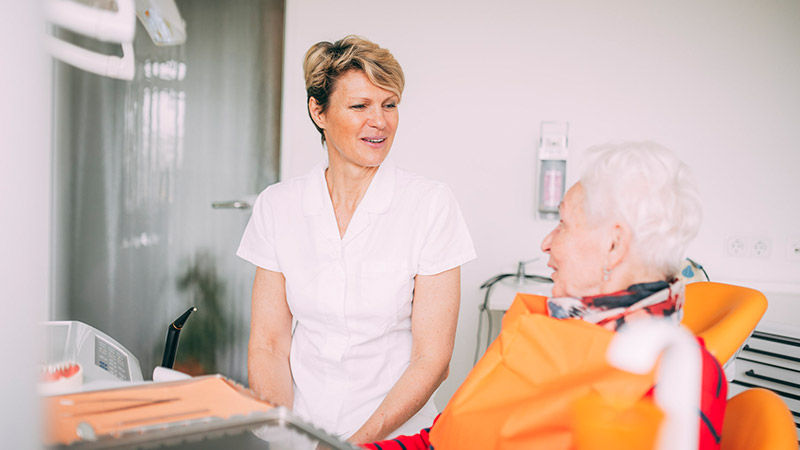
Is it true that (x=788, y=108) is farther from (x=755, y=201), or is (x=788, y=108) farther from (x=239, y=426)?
(x=239, y=426)

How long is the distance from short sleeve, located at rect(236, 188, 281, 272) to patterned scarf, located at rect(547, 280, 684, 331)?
81 centimetres

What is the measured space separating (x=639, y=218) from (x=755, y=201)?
1.86m

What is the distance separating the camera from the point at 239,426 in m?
0.66

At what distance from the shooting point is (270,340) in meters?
1.51

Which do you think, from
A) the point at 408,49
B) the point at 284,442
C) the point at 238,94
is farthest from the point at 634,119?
the point at 284,442

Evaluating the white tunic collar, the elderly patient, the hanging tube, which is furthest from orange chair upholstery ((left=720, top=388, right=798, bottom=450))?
the hanging tube

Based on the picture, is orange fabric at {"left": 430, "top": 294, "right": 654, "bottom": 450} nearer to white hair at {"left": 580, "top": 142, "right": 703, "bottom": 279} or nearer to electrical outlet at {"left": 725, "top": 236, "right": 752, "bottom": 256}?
white hair at {"left": 580, "top": 142, "right": 703, "bottom": 279}

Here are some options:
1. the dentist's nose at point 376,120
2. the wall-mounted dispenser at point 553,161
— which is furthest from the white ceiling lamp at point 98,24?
the wall-mounted dispenser at point 553,161

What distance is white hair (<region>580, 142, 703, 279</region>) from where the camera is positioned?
3.24 feet

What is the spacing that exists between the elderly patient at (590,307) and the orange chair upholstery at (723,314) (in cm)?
7

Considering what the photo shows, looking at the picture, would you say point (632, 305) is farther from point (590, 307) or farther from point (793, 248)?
point (793, 248)

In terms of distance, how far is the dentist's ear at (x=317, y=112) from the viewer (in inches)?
63.0

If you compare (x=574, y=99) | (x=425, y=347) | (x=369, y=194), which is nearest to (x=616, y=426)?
(x=425, y=347)

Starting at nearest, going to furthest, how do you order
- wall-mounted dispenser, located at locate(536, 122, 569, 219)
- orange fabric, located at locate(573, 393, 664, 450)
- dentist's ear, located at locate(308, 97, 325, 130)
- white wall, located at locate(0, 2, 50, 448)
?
white wall, located at locate(0, 2, 50, 448) → orange fabric, located at locate(573, 393, 664, 450) → dentist's ear, located at locate(308, 97, 325, 130) → wall-mounted dispenser, located at locate(536, 122, 569, 219)
